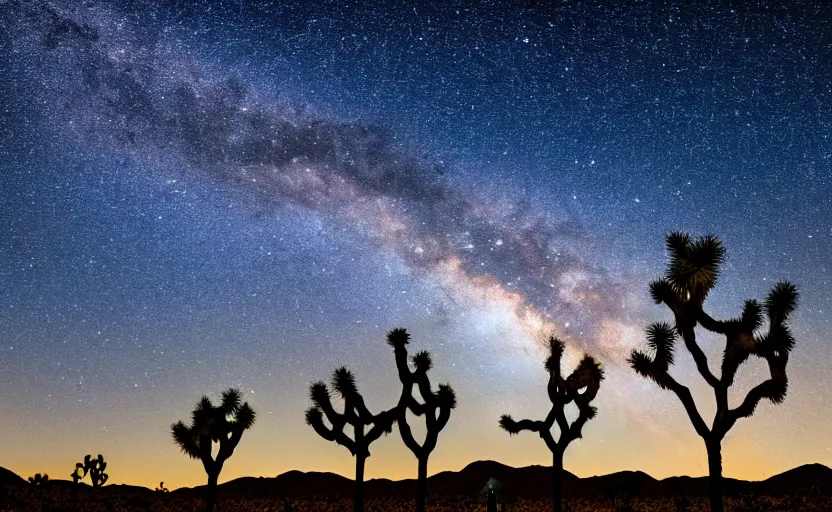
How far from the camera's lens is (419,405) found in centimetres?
2417

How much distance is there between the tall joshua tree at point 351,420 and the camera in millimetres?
23969

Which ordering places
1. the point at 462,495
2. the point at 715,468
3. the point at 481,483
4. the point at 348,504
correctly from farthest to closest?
1. the point at 481,483
2. the point at 462,495
3. the point at 348,504
4. the point at 715,468

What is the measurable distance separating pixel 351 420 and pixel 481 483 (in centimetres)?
4594

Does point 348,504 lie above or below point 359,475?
below

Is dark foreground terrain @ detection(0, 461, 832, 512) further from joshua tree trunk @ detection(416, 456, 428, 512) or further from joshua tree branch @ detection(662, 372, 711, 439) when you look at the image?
joshua tree branch @ detection(662, 372, 711, 439)

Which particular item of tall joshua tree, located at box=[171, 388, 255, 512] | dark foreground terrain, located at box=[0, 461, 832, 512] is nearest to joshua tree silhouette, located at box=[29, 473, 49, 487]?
dark foreground terrain, located at box=[0, 461, 832, 512]

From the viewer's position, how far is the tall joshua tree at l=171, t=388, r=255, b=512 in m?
26.4

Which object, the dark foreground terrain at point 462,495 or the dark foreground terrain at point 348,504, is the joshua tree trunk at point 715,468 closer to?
the dark foreground terrain at point 462,495

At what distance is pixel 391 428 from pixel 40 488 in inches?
1058

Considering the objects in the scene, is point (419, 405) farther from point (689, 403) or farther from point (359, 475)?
point (689, 403)

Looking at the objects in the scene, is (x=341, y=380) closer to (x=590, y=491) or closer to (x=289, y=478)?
(x=590, y=491)

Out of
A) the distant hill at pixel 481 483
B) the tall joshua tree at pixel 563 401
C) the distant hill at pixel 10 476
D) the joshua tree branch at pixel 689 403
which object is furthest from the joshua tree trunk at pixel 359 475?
the distant hill at pixel 10 476

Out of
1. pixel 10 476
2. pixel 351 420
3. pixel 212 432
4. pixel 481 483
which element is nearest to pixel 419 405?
pixel 351 420

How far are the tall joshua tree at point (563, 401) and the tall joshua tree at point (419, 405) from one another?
148 inches
